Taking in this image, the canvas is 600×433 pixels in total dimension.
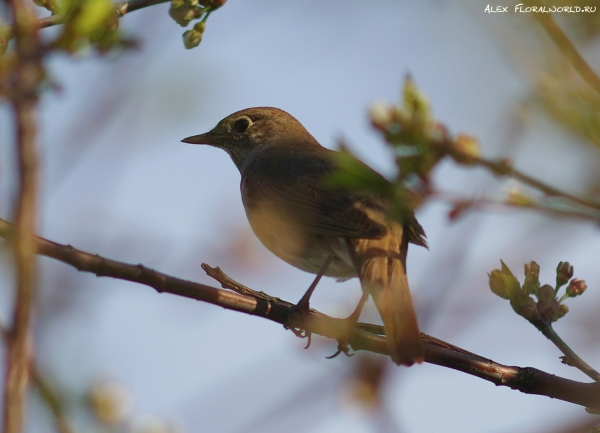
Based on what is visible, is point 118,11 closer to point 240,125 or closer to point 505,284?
point 505,284

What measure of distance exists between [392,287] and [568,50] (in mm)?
2111

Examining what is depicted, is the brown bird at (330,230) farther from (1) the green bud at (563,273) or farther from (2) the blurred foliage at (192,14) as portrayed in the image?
(2) the blurred foliage at (192,14)

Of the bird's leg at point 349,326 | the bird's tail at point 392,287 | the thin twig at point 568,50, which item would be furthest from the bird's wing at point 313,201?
the thin twig at point 568,50

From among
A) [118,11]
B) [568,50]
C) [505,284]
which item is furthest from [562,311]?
[118,11]

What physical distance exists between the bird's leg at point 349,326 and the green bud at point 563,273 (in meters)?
0.88

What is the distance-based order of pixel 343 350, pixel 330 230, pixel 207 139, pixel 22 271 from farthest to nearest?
1. pixel 207 139
2. pixel 330 230
3. pixel 343 350
4. pixel 22 271

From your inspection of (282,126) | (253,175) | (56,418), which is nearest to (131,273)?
(56,418)

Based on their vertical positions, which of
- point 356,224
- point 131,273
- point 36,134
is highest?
point 36,134

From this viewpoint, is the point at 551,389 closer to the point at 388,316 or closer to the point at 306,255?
the point at 388,316

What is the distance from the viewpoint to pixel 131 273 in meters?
2.23

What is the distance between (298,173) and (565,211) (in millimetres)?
3512

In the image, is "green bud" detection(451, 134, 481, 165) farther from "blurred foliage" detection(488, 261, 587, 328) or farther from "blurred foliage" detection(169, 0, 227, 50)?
"blurred foliage" detection(169, 0, 227, 50)

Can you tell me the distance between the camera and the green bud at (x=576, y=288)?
3018mm

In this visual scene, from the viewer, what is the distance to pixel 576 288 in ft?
9.92
